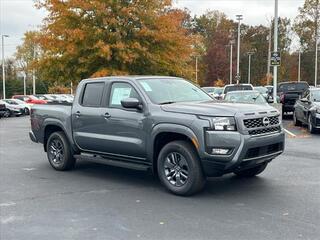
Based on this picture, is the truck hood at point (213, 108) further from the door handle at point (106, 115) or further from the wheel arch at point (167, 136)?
the door handle at point (106, 115)

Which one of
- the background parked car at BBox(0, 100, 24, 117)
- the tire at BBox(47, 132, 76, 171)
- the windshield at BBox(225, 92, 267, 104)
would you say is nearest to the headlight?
the tire at BBox(47, 132, 76, 171)

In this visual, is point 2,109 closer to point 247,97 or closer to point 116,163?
point 247,97

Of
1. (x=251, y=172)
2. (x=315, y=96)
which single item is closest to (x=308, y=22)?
(x=315, y=96)

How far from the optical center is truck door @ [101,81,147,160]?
23.6 ft

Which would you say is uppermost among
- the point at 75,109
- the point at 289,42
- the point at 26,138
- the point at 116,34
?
the point at 289,42

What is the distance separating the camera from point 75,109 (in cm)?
852

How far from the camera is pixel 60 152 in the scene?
9023mm

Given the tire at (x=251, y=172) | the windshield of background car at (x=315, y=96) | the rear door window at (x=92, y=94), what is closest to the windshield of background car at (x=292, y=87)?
the windshield of background car at (x=315, y=96)

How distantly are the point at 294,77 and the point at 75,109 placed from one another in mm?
82790

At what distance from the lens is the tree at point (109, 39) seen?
1705 centimetres

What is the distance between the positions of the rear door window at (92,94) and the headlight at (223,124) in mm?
2535

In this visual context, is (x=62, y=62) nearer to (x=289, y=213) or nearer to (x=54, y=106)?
(x=54, y=106)

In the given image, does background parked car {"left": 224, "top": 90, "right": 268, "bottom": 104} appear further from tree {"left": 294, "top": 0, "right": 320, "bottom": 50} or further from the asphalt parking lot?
tree {"left": 294, "top": 0, "right": 320, "bottom": 50}

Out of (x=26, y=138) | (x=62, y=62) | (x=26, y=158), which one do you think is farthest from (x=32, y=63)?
(x=26, y=158)
